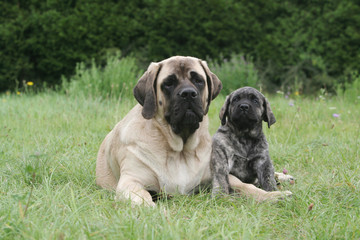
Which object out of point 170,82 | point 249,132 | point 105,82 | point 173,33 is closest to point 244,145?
point 249,132

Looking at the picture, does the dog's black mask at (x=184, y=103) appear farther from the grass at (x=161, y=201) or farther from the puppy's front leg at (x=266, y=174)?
the puppy's front leg at (x=266, y=174)

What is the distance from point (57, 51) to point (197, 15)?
4097 millimetres

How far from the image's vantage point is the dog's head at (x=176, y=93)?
127 inches

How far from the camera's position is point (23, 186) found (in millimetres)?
3438

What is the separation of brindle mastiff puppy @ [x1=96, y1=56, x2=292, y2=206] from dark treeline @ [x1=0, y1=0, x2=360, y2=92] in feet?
24.4

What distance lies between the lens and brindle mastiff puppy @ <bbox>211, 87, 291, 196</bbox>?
3.64 m

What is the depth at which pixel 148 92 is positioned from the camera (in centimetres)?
337

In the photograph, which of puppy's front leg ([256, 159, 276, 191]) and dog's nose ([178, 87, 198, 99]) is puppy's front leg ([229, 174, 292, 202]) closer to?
puppy's front leg ([256, 159, 276, 191])

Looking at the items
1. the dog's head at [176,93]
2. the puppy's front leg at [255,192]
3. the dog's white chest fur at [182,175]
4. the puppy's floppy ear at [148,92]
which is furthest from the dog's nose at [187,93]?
the puppy's front leg at [255,192]

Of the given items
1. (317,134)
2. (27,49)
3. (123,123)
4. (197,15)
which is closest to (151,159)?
(123,123)

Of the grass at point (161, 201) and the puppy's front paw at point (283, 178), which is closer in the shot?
the grass at point (161, 201)

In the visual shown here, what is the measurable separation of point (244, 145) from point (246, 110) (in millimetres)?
356

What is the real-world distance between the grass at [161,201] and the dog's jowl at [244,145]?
325 millimetres

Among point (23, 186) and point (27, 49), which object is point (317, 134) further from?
point (27, 49)
